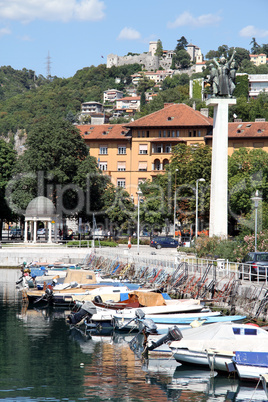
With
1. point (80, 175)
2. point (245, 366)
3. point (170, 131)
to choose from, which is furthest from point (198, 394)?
point (170, 131)

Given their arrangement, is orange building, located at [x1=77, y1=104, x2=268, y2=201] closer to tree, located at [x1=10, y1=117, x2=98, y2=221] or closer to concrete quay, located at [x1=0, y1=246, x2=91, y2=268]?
tree, located at [x1=10, y1=117, x2=98, y2=221]

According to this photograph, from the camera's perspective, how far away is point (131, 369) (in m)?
23.7

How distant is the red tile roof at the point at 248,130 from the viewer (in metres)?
100

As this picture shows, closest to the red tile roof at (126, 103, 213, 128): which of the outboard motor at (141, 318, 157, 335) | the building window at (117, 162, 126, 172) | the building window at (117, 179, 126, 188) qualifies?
the building window at (117, 162, 126, 172)

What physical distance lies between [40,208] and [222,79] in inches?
1114

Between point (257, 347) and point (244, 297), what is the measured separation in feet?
30.8

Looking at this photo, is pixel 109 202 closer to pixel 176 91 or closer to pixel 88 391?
pixel 88 391

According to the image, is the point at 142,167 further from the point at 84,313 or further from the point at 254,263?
the point at 84,313

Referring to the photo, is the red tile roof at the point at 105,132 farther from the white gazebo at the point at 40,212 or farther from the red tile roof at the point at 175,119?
the white gazebo at the point at 40,212

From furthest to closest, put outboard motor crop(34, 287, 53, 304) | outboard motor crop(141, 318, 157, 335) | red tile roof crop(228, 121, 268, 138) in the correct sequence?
red tile roof crop(228, 121, 268, 138) → outboard motor crop(34, 287, 53, 304) → outboard motor crop(141, 318, 157, 335)

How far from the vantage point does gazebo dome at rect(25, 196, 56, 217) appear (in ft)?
228

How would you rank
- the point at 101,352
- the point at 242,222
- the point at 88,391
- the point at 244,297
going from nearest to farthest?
the point at 88,391, the point at 101,352, the point at 244,297, the point at 242,222

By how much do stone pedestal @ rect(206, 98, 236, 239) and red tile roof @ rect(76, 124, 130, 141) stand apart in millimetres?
59932

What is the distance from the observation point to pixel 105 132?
111 meters
